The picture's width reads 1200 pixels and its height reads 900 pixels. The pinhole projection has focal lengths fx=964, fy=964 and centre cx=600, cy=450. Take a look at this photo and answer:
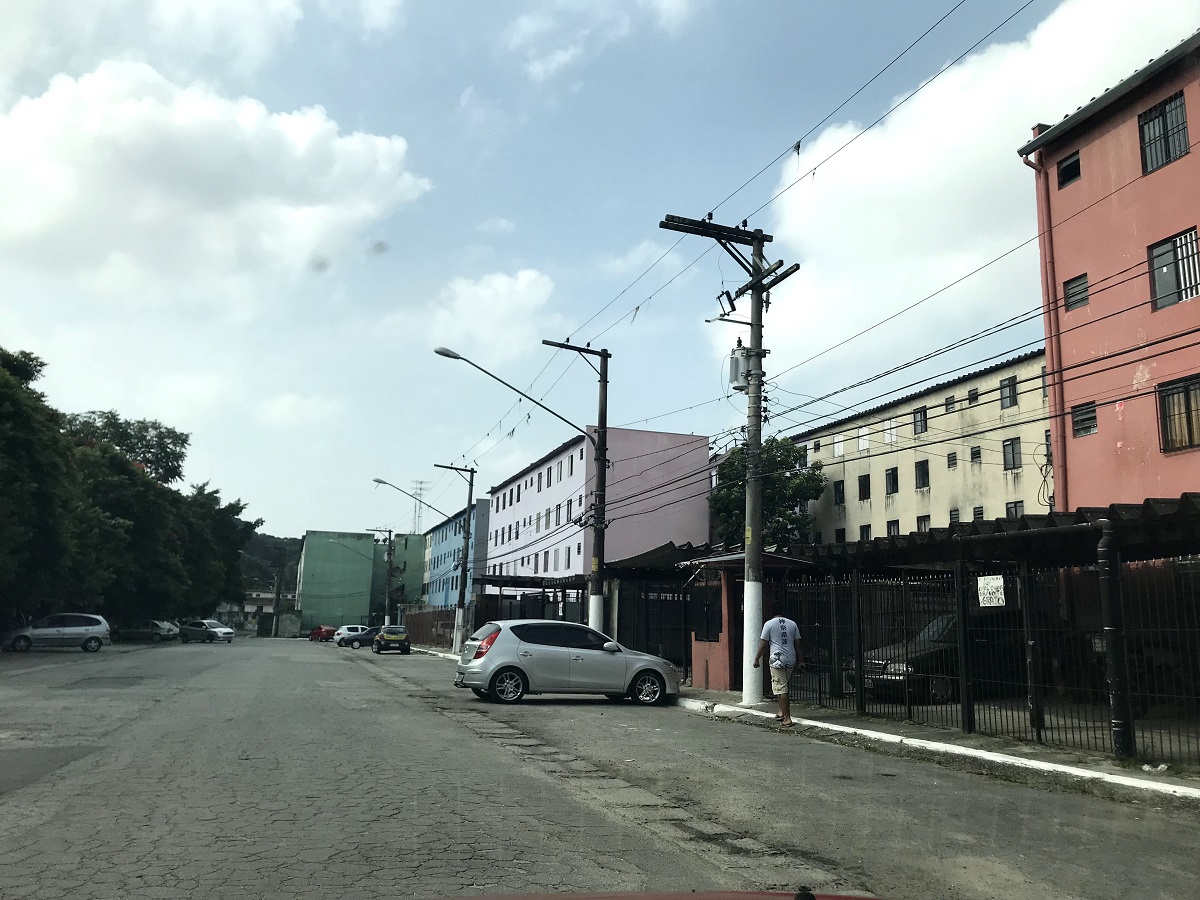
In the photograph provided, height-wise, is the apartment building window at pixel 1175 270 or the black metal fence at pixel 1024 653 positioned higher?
the apartment building window at pixel 1175 270

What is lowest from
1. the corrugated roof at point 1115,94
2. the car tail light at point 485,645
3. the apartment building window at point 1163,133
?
the car tail light at point 485,645

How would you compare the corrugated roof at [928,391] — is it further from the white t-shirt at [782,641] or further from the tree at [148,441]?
the tree at [148,441]

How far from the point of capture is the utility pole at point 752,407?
17031 mm

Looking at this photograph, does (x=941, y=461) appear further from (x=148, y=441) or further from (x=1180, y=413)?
(x=148, y=441)

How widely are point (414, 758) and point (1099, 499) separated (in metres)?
18.6

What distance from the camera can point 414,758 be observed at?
1007 cm

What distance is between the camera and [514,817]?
728cm

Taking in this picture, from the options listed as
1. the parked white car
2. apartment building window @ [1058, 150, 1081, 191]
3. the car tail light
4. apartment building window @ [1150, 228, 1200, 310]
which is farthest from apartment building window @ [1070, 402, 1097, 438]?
the parked white car

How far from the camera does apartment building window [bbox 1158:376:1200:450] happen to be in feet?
66.3

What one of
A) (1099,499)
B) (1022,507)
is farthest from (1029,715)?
(1022,507)

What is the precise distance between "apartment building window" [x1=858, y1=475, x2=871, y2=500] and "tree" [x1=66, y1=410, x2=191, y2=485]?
163ft

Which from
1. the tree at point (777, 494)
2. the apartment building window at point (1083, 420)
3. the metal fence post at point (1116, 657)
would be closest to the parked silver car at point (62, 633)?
the tree at point (777, 494)

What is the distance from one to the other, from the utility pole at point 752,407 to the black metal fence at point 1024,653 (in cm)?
Answer: 116

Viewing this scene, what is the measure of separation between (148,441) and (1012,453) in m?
61.4
